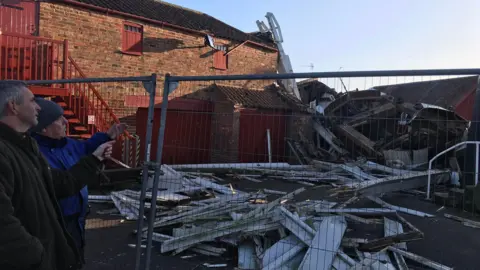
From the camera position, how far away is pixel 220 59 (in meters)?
17.5

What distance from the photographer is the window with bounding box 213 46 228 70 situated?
17.2 meters

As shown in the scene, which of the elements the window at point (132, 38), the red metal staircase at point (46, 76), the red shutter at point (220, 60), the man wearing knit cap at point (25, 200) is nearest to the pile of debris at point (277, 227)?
the red metal staircase at point (46, 76)

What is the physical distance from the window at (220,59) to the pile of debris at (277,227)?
29.9 feet

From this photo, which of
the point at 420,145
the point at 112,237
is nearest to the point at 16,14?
the point at 112,237

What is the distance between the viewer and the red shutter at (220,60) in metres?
17.2

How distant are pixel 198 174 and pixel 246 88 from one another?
8.29 m

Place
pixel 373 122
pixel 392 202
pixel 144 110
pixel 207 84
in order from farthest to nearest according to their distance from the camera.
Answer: pixel 207 84 < pixel 373 122 < pixel 144 110 < pixel 392 202

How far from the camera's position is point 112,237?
589 centimetres

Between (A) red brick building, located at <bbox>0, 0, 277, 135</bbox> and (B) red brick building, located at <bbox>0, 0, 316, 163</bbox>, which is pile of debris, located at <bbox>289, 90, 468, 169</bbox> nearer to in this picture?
(B) red brick building, located at <bbox>0, 0, 316, 163</bbox>

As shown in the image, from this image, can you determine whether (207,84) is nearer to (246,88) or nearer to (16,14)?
(246,88)

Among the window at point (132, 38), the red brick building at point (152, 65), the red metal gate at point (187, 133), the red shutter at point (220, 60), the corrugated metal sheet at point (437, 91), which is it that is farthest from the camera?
the red shutter at point (220, 60)

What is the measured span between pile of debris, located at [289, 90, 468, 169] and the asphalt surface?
4.22 meters

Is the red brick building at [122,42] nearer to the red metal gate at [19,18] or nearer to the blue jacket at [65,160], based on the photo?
the red metal gate at [19,18]

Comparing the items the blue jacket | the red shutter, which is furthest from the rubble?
the red shutter
